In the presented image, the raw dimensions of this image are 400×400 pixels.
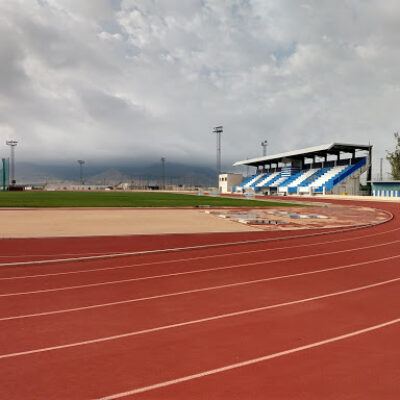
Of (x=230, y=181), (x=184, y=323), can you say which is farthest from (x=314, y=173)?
(x=184, y=323)

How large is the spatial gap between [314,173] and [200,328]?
62320 mm

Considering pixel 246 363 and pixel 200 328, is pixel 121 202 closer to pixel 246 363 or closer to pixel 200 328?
pixel 200 328

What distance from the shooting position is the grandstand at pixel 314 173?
52375mm

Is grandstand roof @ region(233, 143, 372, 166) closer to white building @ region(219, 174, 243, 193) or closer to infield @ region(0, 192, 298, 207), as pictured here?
white building @ region(219, 174, 243, 193)

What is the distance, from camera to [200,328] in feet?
14.1

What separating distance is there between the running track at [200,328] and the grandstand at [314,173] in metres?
48.3

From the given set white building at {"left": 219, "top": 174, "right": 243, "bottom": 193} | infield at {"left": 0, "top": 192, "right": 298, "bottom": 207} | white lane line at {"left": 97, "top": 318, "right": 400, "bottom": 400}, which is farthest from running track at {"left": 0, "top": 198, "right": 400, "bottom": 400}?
white building at {"left": 219, "top": 174, "right": 243, "bottom": 193}

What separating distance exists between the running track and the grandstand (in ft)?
159

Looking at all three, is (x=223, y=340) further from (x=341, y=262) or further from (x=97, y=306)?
(x=341, y=262)

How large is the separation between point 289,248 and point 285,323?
579cm

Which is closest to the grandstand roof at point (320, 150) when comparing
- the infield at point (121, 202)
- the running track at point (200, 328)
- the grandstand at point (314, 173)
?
the grandstand at point (314, 173)

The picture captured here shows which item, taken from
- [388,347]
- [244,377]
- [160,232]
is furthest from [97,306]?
[160,232]

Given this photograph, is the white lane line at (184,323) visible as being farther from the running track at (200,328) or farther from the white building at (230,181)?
the white building at (230,181)

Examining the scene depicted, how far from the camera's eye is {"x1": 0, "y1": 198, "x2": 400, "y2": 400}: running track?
120 inches
